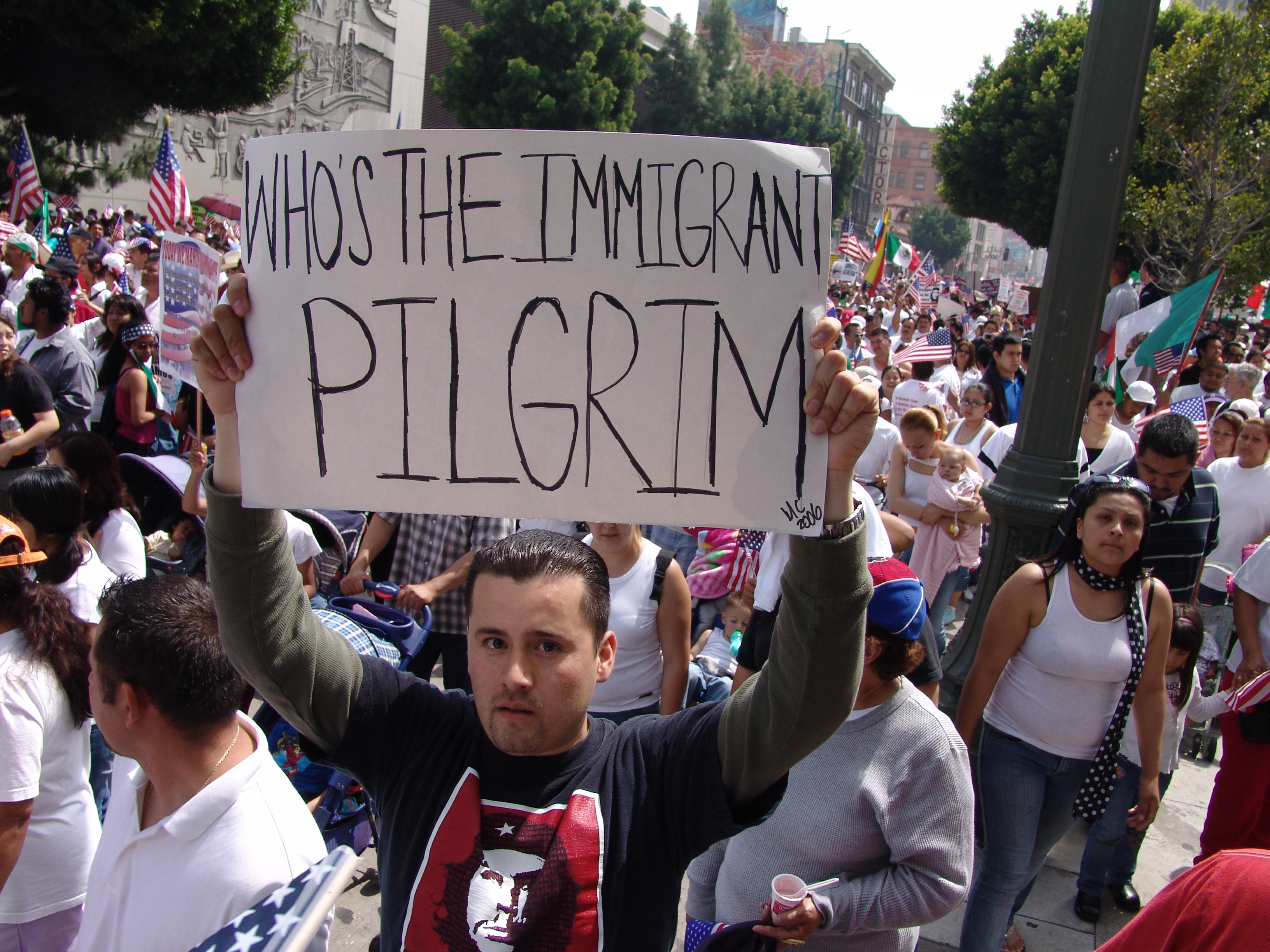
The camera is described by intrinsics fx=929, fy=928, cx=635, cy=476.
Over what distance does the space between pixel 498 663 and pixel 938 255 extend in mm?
101148

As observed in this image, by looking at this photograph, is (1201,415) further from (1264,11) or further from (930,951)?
(1264,11)

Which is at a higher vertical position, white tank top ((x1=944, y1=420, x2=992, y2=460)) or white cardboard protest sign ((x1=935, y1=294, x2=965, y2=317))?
white cardboard protest sign ((x1=935, y1=294, x2=965, y2=317))

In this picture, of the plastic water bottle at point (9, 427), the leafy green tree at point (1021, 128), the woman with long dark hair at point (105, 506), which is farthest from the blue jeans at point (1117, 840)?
the leafy green tree at point (1021, 128)

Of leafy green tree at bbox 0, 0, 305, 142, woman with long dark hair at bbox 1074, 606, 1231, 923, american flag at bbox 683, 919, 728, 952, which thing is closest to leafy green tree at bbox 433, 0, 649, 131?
leafy green tree at bbox 0, 0, 305, 142

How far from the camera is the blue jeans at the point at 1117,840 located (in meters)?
3.54

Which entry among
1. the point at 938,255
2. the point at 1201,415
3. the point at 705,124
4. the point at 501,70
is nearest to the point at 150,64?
the point at 501,70

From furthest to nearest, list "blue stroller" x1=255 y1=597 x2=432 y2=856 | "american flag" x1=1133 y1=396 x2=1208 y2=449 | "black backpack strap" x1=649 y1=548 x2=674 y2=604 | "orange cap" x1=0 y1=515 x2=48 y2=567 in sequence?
1. "american flag" x1=1133 y1=396 x2=1208 y2=449
2. "black backpack strap" x1=649 y1=548 x2=674 y2=604
3. "blue stroller" x1=255 y1=597 x2=432 y2=856
4. "orange cap" x1=0 y1=515 x2=48 y2=567

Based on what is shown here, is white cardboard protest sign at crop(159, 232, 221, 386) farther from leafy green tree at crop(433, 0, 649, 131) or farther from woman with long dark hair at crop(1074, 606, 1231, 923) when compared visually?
leafy green tree at crop(433, 0, 649, 131)

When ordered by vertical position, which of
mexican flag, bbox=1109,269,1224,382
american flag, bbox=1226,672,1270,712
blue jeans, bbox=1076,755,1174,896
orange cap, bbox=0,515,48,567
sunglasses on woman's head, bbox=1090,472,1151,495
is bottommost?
blue jeans, bbox=1076,755,1174,896

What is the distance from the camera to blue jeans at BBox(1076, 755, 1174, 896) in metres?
3.54

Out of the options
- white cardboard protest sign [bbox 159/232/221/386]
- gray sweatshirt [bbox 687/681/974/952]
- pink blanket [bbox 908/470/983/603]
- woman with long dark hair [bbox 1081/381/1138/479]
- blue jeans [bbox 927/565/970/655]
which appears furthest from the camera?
woman with long dark hair [bbox 1081/381/1138/479]

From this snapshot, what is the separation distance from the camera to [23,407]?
5.23 metres

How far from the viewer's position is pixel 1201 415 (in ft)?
24.7

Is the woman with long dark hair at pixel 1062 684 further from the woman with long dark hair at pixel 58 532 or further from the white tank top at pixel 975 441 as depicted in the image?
the white tank top at pixel 975 441
